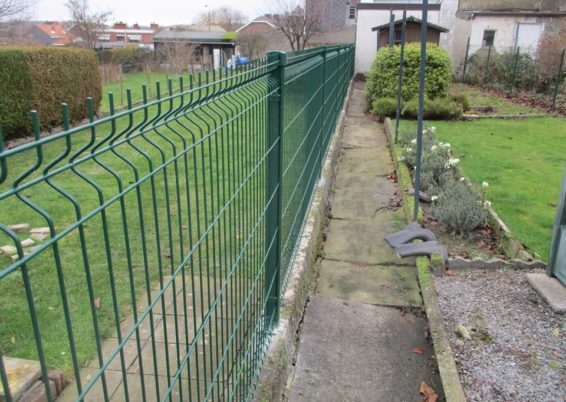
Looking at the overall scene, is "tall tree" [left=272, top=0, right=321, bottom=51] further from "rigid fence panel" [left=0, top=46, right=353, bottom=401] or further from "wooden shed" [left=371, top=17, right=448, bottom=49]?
"rigid fence panel" [left=0, top=46, right=353, bottom=401]

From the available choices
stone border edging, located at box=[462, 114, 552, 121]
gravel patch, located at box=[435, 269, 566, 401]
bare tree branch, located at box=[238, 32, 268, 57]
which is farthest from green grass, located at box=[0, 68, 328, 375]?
bare tree branch, located at box=[238, 32, 268, 57]

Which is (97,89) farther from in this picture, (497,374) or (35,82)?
(497,374)

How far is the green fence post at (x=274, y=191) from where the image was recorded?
9.52 ft

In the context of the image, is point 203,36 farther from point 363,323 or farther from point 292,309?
point 292,309

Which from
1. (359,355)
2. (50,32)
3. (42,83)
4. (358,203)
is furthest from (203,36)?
(359,355)

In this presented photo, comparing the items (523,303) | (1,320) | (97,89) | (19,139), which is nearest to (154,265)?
(1,320)

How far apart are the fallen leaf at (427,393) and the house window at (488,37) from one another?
27515 millimetres

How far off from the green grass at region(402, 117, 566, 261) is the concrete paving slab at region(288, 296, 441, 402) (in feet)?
6.62

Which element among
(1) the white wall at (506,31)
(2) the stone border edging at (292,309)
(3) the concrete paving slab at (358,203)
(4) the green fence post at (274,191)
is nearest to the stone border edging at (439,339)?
(2) the stone border edging at (292,309)

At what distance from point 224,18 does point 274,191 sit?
78.5 meters

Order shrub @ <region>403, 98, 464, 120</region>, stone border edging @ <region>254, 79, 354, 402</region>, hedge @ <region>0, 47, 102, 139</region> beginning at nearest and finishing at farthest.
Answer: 1. stone border edging @ <region>254, 79, 354, 402</region>
2. hedge @ <region>0, 47, 102, 139</region>
3. shrub @ <region>403, 98, 464, 120</region>

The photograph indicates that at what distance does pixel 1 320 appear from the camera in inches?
145

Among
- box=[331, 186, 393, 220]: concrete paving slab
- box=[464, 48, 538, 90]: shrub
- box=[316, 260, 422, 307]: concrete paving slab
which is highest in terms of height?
box=[464, 48, 538, 90]: shrub

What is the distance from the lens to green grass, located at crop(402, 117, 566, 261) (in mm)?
5879
